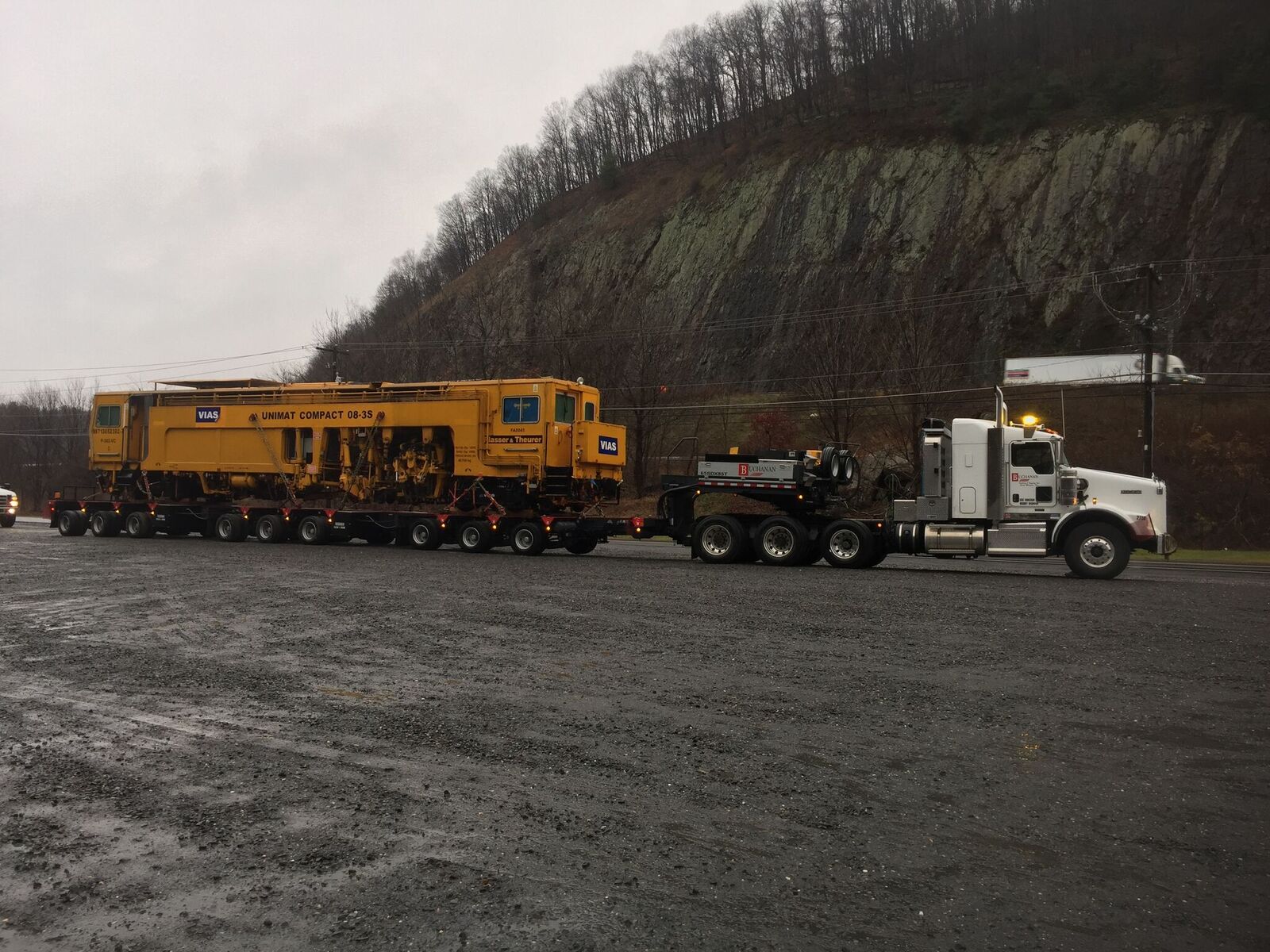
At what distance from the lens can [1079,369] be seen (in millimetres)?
48188

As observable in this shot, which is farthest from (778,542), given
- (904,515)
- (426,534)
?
(426,534)

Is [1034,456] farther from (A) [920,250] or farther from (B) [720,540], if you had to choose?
(A) [920,250]

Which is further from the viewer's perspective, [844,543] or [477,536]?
[477,536]

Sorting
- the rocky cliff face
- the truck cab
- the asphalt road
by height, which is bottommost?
the asphalt road

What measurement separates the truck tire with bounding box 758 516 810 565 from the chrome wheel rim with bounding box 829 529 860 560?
0.57 metres

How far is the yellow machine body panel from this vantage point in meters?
23.9

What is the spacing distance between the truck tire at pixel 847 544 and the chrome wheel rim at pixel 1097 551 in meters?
4.01

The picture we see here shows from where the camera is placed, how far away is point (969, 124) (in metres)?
63.6

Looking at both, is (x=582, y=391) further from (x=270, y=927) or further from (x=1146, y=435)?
(x=270, y=927)

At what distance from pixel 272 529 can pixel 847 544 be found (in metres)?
16.2

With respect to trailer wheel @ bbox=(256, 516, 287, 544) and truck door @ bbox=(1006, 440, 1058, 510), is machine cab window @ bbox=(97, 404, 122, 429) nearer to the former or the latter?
trailer wheel @ bbox=(256, 516, 287, 544)

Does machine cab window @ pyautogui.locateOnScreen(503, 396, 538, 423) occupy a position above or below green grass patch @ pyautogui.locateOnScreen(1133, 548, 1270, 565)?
above

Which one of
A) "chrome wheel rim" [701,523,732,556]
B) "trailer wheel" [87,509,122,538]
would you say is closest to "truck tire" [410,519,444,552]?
"chrome wheel rim" [701,523,732,556]

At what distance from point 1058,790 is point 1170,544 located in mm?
14752
